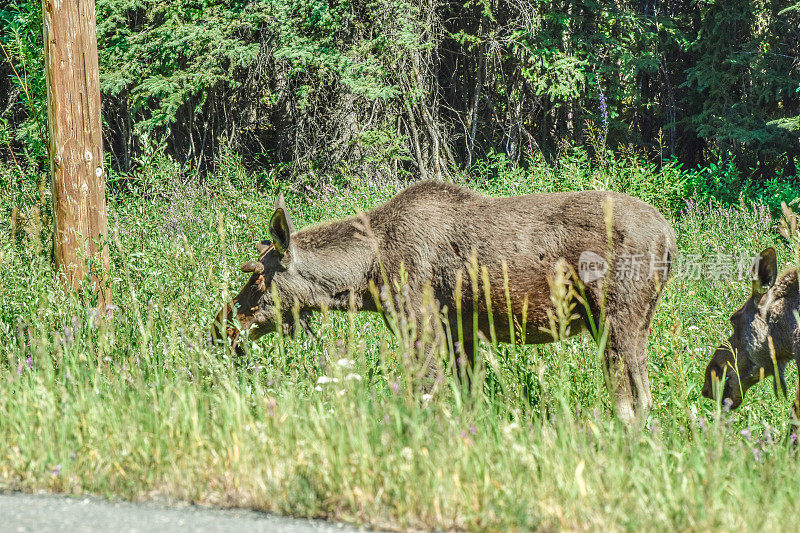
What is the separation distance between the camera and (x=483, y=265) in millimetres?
6020

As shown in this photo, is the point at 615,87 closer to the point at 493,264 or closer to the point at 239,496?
the point at 493,264

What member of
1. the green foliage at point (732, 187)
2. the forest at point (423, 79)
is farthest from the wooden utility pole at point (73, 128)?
the green foliage at point (732, 187)

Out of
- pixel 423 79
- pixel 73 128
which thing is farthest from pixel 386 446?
pixel 423 79

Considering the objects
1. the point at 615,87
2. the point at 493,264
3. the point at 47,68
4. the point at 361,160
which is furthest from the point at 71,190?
the point at 615,87

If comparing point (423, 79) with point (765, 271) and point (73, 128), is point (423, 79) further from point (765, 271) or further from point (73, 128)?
point (765, 271)

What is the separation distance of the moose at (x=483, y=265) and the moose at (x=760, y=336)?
0.56 meters

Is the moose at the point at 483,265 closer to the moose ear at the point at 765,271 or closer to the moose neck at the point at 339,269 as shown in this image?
the moose neck at the point at 339,269

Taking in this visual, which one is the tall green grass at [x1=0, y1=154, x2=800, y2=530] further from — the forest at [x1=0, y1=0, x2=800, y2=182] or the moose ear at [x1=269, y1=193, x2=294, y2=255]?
the forest at [x1=0, y1=0, x2=800, y2=182]

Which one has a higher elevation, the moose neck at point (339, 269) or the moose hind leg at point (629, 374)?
the moose neck at point (339, 269)

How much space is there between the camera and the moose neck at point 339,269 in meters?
6.27

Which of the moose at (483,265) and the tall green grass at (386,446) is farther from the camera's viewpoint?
the moose at (483,265)

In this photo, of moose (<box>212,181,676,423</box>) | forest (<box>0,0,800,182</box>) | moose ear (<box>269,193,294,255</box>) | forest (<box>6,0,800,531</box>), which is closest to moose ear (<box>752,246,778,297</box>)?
forest (<box>6,0,800,531</box>)

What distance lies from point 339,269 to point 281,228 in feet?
1.79

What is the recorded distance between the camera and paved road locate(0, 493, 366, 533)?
3.42m
